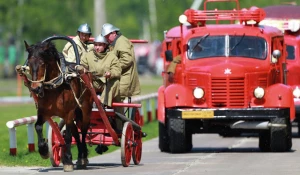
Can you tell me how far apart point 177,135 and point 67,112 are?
491 centimetres

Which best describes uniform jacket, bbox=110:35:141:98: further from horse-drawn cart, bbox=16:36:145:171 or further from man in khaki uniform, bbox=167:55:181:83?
man in khaki uniform, bbox=167:55:181:83

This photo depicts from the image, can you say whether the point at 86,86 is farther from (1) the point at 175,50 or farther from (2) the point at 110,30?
(1) the point at 175,50

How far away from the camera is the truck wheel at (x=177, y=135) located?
2144 centimetres

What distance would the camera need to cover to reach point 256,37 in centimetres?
2262

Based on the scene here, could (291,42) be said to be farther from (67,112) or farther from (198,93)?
(67,112)

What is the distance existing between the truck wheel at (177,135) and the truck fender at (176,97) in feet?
1.12

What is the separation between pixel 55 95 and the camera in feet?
54.8

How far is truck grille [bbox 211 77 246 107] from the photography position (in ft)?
71.0

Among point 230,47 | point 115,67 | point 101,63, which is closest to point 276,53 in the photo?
point 230,47

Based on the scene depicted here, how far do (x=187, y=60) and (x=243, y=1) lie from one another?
2499 cm

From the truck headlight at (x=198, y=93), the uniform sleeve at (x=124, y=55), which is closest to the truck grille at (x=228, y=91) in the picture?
the truck headlight at (x=198, y=93)

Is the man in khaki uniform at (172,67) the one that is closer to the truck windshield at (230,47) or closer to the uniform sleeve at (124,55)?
the truck windshield at (230,47)

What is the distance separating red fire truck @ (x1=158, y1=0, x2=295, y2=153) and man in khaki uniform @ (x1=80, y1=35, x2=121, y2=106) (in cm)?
369

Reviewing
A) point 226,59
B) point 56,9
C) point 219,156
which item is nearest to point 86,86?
point 219,156
